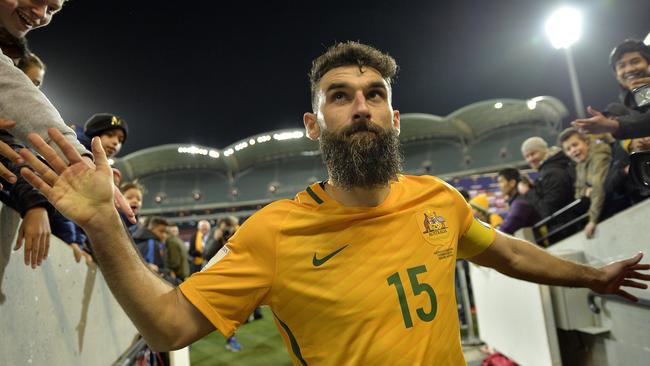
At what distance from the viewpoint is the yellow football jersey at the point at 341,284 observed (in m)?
1.44

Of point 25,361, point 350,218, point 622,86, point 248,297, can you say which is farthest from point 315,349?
point 622,86

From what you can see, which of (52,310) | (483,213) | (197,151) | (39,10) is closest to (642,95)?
(39,10)

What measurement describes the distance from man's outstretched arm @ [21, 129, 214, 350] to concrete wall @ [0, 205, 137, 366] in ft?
1.56

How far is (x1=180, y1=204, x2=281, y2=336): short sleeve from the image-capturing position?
1.35m

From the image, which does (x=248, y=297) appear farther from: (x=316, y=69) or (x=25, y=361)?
(x=316, y=69)

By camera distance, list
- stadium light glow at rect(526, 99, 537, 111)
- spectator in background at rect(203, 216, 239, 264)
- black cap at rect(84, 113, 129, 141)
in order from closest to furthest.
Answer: black cap at rect(84, 113, 129, 141) < spectator in background at rect(203, 216, 239, 264) < stadium light glow at rect(526, 99, 537, 111)

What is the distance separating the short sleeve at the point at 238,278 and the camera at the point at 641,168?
1.58 m

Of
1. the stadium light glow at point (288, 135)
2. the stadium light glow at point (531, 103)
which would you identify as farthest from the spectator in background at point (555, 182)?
the stadium light glow at point (288, 135)

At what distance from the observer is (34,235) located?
4.86 feet

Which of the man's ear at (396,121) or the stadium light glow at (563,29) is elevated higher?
the stadium light glow at (563,29)

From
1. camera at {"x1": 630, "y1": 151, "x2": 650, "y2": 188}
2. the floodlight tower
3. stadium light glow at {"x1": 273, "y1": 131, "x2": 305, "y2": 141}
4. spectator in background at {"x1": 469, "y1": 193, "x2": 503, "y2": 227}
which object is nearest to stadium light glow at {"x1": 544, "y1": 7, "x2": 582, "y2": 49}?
the floodlight tower

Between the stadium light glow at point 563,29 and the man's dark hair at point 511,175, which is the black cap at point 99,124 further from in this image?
the stadium light glow at point 563,29

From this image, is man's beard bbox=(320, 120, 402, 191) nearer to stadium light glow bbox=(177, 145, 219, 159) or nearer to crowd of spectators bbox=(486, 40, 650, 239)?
crowd of spectators bbox=(486, 40, 650, 239)

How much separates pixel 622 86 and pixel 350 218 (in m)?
2.59
